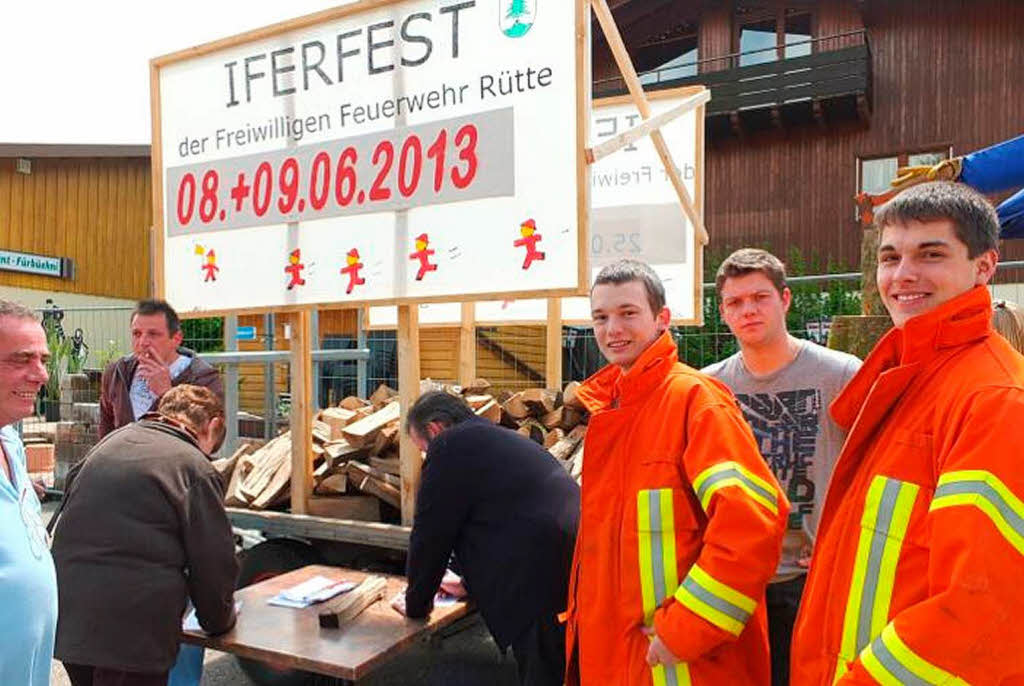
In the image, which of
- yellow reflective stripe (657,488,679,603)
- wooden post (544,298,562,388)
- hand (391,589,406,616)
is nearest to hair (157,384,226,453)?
hand (391,589,406,616)

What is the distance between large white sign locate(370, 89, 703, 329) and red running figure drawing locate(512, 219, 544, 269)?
Result: 8.41 ft

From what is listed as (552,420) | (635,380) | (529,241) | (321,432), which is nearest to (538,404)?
(552,420)

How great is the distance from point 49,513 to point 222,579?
6.89 metres

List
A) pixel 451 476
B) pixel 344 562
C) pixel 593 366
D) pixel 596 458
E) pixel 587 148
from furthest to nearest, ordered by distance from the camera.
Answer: pixel 593 366 < pixel 344 562 < pixel 587 148 < pixel 451 476 < pixel 596 458

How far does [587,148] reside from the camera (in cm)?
371

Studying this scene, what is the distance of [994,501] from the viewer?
1.32 meters

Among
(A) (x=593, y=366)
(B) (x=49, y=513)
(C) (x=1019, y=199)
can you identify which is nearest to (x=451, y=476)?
(C) (x=1019, y=199)

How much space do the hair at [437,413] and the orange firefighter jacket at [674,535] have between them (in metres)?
1.10

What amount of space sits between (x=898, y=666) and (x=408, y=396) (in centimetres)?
314

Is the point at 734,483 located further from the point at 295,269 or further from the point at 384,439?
the point at 295,269

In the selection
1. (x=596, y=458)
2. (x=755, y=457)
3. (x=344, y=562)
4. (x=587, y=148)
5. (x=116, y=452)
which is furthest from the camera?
(x=344, y=562)

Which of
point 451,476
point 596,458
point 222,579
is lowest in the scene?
point 222,579

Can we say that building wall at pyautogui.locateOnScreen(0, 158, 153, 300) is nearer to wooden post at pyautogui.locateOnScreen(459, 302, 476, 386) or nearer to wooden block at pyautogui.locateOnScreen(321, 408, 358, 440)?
wooden post at pyautogui.locateOnScreen(459, 302, 476, 386)

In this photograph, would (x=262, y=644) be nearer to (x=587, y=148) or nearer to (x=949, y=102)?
(x=587, y=148)
